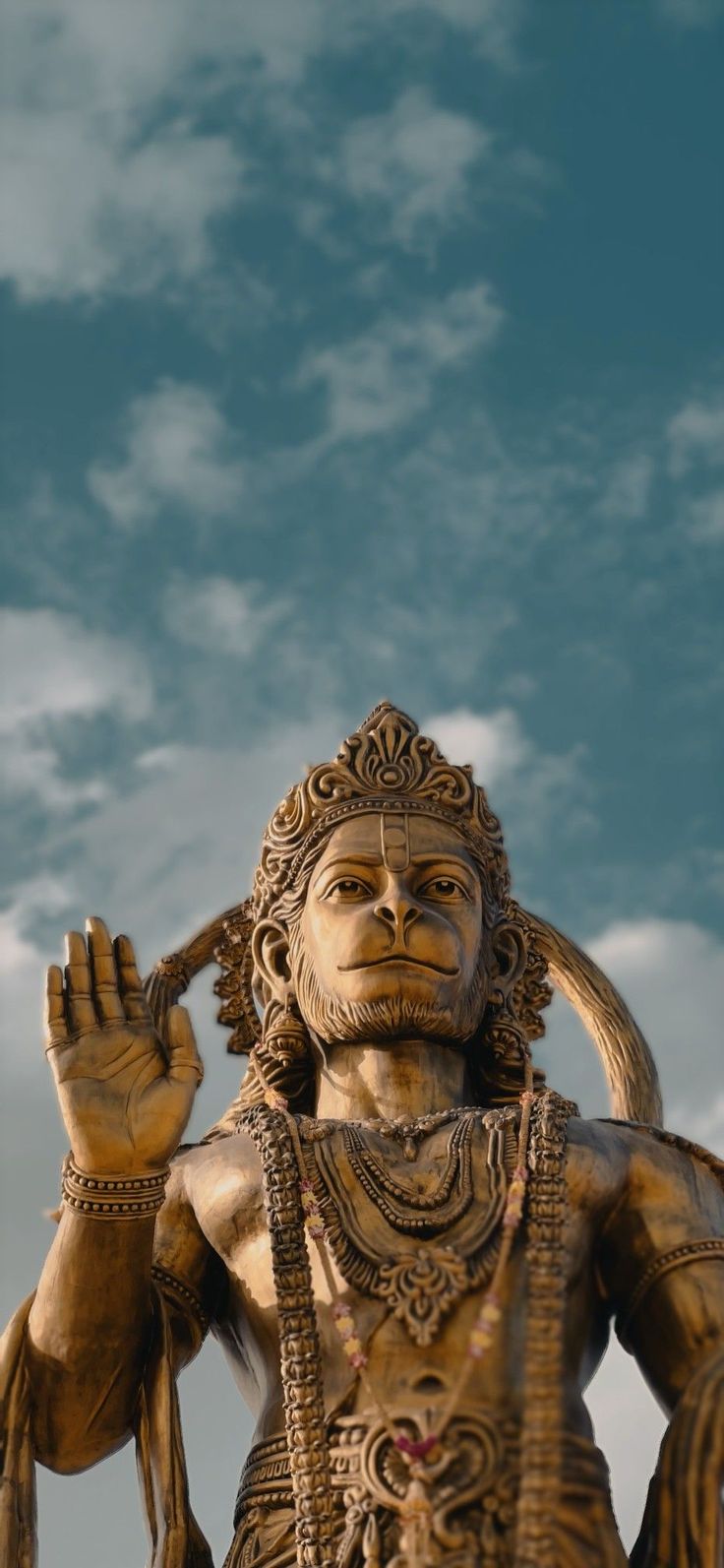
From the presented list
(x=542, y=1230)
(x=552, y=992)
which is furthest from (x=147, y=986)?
(x=542, y=1230)

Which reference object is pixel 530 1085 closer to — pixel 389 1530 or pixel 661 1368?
pixel 661 1368

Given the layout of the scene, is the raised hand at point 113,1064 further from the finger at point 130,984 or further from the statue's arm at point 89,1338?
the statue's arm at point 89,1338

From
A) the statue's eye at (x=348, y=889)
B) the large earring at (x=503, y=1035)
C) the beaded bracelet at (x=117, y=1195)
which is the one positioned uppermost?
the statue's eye at (x=348, y=889)

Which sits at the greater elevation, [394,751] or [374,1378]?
[394,751]

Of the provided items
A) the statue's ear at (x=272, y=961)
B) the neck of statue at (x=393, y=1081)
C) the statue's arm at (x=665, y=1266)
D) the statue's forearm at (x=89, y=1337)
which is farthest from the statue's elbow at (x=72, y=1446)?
the statue's ear at (x=272, y=961)

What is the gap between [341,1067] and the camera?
38.8 ft

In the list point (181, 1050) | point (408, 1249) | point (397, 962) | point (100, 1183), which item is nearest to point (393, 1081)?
point (397, 962)

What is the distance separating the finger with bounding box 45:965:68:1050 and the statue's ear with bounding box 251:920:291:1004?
1.80 meters

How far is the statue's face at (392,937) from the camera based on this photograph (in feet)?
37.9

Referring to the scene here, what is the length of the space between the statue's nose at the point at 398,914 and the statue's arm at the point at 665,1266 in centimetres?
128

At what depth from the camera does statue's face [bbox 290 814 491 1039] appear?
11555mm

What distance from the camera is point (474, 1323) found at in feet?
33.3

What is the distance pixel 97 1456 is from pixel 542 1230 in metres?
2.11

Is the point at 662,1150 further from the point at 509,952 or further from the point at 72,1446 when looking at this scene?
the point at 72,1446
